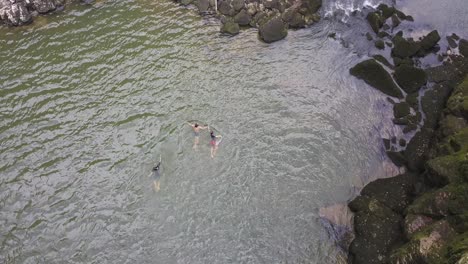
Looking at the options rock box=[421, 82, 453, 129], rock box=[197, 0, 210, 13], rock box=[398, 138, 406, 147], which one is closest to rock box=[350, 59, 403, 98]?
rock box=[421, 82, 453, 129]

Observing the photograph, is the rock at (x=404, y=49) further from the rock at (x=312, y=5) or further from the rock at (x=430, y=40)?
the rock at (x=312, y=5)

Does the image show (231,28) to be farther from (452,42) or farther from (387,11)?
(452,42)

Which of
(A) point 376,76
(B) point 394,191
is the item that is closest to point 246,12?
(A) point 376,76

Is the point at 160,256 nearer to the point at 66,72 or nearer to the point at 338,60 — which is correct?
the point at 66,72

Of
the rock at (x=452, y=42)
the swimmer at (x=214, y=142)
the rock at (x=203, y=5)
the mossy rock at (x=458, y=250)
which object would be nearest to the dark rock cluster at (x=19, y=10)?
the rock at (x=203, y=5)

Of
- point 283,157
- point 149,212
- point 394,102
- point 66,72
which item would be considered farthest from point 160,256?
point 394,102
